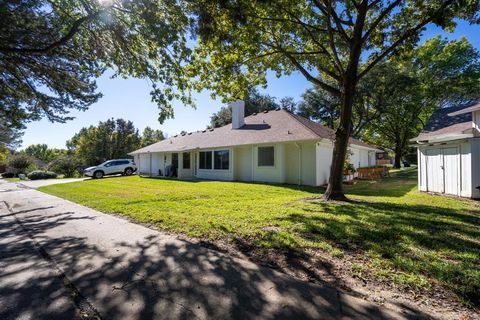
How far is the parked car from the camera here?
2517 centimetres

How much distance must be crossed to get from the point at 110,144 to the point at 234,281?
154 ft

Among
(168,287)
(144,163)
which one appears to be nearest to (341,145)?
(168,287)

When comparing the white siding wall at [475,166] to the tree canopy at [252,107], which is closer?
the white siding wall at [475,166]

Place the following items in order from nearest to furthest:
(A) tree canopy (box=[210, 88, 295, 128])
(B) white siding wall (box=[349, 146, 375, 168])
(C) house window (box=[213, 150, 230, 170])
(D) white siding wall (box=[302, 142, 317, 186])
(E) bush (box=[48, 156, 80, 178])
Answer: (D) white siding wall (box=[302, 142, 317, 186]) < (C) house window (box=[213, 150, 230, 170]) < (B) white siding wall (box=[349, 146, 375, 168]) < (E) bush (box=[48, 156, 80, 178]) < (A) tree canopy (box=[210, 88, 295, 128])

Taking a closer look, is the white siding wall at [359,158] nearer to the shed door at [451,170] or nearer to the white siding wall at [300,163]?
the white siding wall at [300,163]

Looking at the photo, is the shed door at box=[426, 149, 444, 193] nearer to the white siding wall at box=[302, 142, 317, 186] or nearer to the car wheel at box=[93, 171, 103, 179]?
the white siding wall at box=[302, 142, 317, 186]

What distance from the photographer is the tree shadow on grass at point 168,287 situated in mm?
2520

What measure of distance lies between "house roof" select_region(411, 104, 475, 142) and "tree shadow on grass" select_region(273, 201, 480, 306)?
510 cm

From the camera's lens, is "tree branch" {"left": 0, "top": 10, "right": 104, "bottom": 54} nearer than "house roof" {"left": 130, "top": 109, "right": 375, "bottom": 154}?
Yes

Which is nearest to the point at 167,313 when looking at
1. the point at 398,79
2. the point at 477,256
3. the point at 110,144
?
the point at 477,256

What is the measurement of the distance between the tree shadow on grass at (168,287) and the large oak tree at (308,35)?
633 cm

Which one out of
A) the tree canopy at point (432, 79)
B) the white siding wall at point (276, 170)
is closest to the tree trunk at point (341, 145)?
the white siding wall at point (276, 170)

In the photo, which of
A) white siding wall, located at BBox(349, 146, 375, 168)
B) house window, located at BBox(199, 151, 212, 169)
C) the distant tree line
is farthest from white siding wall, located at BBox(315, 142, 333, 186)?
the distant tree line

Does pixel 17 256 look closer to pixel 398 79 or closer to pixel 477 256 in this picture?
pixel 477 256
